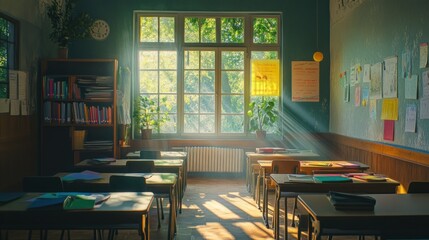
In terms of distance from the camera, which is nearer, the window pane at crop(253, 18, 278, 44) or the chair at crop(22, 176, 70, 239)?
the chair at crop(22, 176, 70, 239)

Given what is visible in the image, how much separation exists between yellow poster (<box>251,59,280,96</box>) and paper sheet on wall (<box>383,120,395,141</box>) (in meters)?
3.49

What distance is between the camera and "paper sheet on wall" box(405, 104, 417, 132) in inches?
209

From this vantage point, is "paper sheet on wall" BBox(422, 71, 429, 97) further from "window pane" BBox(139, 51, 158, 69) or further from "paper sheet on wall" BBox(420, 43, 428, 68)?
"window pane" BBox(139, 51, 158, 69)

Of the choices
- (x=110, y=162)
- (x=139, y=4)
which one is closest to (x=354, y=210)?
(x=110, y=162)

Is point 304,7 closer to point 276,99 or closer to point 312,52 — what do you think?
point 312,52

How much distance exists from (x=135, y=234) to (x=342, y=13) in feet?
18.0

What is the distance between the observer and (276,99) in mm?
9539

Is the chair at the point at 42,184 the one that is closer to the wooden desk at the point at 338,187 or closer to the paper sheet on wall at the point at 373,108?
the wooden desk at the point at 338,187

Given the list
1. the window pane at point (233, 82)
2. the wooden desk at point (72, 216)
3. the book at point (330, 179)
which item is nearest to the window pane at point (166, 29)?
the window pane at point (233, 82)

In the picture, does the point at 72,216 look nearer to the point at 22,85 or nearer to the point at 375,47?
the point at 22,85

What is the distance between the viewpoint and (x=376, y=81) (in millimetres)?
6551

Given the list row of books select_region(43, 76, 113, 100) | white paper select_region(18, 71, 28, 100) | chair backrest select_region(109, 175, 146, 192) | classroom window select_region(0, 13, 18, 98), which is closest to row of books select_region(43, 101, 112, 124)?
row of books select_region(43, 76, 113, 100)

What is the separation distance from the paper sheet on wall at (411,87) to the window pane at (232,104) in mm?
4327

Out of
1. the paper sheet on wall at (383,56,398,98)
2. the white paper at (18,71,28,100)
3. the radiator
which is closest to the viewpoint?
the paper sheet on wall at (383,56,398,98)
